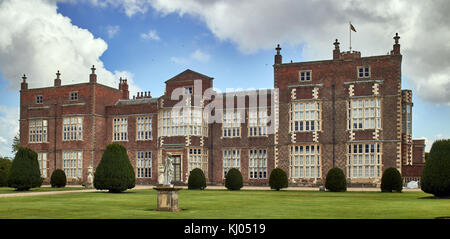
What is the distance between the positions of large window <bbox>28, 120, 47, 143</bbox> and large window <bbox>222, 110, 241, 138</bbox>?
1926 centimetres

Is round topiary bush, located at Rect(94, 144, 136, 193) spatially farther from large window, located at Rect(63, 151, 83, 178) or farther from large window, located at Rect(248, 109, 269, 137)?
large window, located at Rect(63, 151, 83, 178)

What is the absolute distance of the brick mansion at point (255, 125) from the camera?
128 ft

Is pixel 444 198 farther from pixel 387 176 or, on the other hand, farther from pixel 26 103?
pixel 26 103

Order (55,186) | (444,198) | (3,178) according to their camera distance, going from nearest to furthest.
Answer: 1. (444,198)
2. (55,186)
3. (3,178)

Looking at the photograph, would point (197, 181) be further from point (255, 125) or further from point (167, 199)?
point (167, 199)

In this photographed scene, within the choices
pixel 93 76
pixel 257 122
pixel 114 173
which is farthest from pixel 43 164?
pixel 257 122

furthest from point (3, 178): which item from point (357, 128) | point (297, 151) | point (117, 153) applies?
point (357, 128)

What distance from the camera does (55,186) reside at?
141 feet

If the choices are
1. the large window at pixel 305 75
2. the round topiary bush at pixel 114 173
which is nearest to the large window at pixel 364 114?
the large window at pixel 305 75

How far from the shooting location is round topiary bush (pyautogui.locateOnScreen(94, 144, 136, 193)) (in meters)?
32.7

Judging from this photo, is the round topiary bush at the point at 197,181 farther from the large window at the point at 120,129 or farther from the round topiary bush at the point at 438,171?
the round topiary bush at the point at 438,171

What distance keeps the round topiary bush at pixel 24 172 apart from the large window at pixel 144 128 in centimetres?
1280
